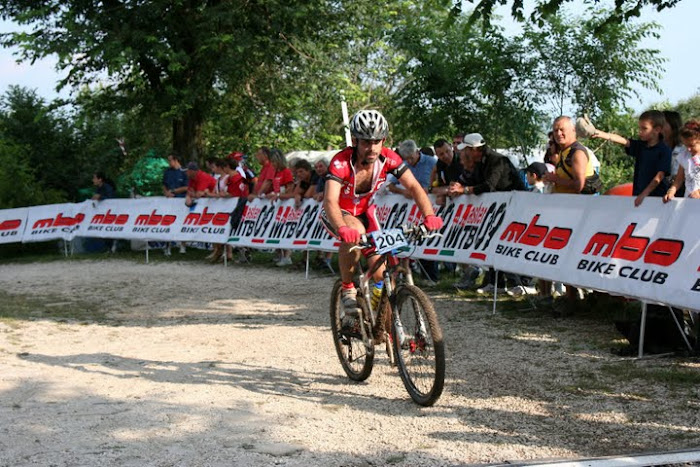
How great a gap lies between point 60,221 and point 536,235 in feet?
44.6

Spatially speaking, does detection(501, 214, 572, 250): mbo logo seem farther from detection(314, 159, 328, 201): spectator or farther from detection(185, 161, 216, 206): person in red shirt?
detection(185, 161, 216, 206): person in red shirt

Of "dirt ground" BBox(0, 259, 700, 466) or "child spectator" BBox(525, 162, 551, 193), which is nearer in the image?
"dirt ground" BBox(0, 259, 700, 466)

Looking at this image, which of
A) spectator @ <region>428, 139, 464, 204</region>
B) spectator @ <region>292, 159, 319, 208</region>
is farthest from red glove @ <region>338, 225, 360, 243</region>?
spectator @ <region>292, 159, 319, 208</region>

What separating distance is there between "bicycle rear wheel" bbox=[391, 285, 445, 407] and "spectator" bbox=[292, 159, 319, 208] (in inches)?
355

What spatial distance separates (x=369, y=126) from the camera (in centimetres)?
664

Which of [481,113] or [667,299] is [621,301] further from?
[481,113]

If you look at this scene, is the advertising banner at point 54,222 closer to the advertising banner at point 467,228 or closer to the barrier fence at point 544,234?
the barrier fence at point 544,234

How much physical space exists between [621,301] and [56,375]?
608cm

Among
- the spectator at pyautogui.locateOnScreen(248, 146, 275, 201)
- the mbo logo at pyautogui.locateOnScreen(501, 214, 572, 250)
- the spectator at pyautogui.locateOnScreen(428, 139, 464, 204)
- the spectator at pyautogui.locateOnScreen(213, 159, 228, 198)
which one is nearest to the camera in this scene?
the mbo logo at pyautogui.locateOnScreen(501, 214, 572, 250)

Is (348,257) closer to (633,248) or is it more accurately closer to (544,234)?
(633,248)

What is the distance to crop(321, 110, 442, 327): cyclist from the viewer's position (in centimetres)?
669

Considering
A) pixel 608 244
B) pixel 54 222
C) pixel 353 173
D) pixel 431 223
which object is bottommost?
pixel 54 222

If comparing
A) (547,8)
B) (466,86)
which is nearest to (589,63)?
(466,86)

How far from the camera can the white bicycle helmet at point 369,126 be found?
6.65m
